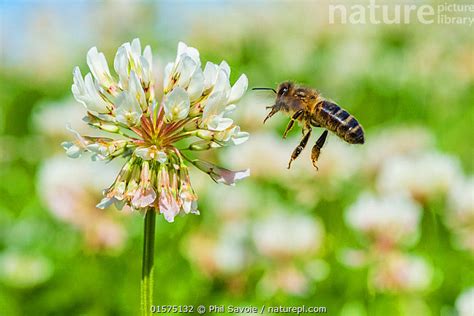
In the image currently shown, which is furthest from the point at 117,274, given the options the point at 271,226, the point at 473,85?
the point at 473,85

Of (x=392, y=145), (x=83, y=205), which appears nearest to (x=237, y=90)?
(x=83, y=205)

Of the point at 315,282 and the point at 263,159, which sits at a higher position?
the point at 263,159

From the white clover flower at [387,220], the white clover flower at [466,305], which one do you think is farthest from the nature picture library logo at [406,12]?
the white clover flower at [466,305]

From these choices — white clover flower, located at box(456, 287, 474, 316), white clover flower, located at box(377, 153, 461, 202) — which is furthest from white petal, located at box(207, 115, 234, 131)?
white clover flower, located at box(377, 153, 461, 202)

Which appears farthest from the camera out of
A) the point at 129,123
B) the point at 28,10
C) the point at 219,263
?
the point at 28,10

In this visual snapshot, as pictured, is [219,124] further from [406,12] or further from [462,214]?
[406,12]

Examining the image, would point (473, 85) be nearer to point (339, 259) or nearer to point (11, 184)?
point (339, 259)

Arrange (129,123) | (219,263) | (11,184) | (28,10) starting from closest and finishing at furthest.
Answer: (129,123)
(219,263)
(11,184)
(28,10)
